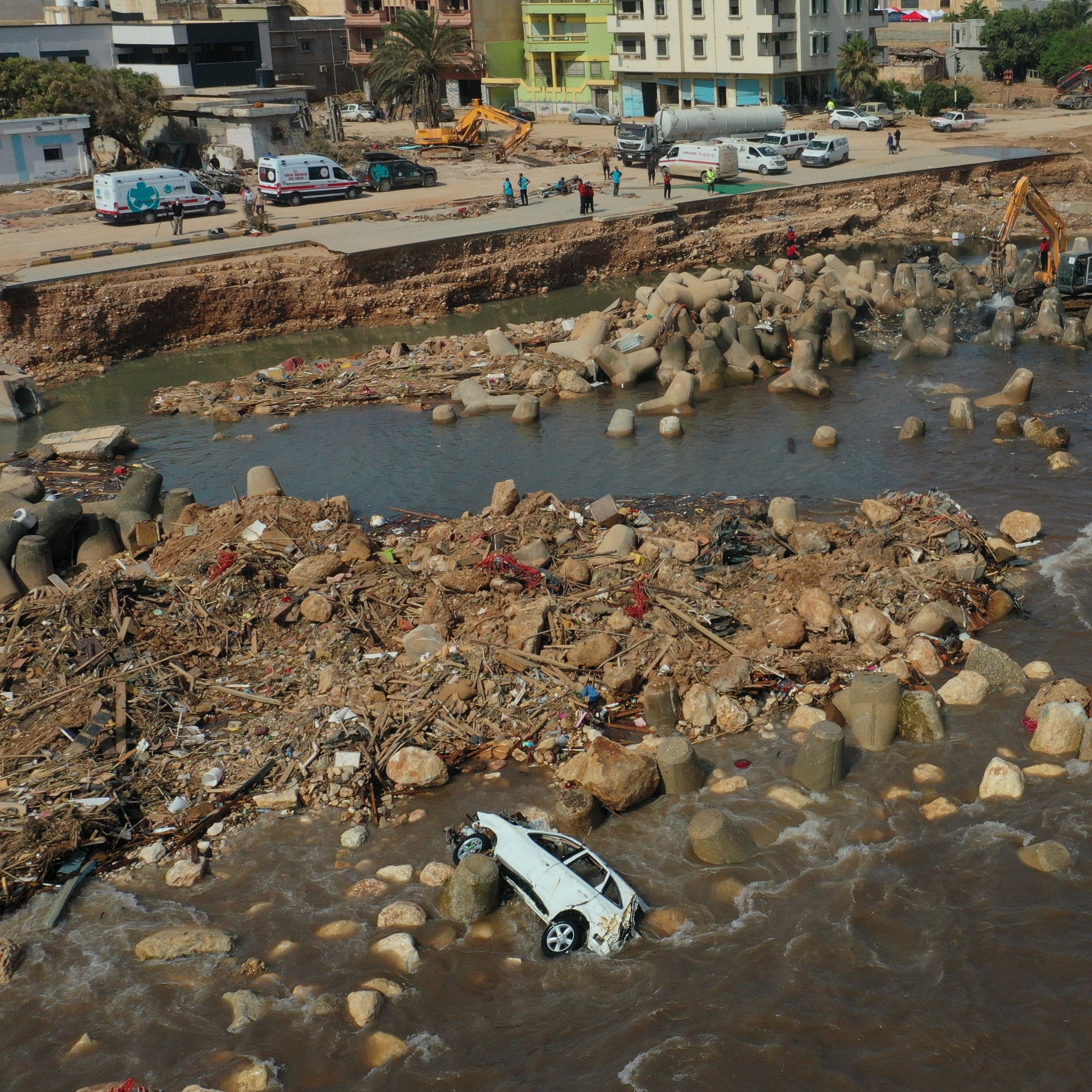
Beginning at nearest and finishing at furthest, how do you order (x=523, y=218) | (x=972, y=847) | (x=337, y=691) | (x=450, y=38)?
(x=972, y=847) → (x=337, y=691) → (x=523, y=218) → (x=450, y=38)

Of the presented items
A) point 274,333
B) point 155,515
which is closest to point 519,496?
point 155,515

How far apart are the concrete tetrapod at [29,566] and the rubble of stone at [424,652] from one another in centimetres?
9

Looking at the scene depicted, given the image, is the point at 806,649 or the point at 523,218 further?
the point at 523,218

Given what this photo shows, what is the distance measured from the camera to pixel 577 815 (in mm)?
9734

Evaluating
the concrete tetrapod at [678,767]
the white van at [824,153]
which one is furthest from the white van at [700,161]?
the concrete tetrapod at [678,767]

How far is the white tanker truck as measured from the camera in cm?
3869

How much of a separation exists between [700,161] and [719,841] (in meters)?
29.9

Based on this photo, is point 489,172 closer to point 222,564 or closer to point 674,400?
point 674,400

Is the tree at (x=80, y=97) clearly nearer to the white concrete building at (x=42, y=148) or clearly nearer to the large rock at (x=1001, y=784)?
the white concrete building at (x=42, y=148)

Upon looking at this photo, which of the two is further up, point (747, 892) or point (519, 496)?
point (519, 496)

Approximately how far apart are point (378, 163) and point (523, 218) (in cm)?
692

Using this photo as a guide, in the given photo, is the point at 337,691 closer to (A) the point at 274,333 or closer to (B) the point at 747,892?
(B) the point at 747,892

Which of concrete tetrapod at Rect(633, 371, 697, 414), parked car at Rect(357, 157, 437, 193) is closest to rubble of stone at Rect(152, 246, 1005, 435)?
concrete tetrapod at Rect(633, 371, 697, 414)

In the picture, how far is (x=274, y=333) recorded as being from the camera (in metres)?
26.8
